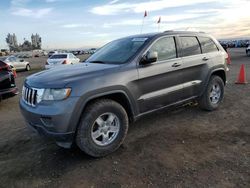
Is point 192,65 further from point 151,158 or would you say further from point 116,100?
point 151,158

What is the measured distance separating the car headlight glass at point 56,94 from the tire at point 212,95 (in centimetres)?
329

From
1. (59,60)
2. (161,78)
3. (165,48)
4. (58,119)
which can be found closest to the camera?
(58,119)

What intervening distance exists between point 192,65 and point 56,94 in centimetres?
292

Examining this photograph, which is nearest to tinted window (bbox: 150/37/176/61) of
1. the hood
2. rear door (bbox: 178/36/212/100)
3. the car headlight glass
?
rear door (bbox: 178/36/212/100)

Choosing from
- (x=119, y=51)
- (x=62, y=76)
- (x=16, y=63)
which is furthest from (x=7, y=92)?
(x=16, y=63)

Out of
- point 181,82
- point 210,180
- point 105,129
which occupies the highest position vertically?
point 181,82

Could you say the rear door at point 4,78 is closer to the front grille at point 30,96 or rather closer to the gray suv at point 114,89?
the gray suv at point 114,89

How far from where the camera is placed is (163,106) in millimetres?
4988

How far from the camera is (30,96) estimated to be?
13.9 feet

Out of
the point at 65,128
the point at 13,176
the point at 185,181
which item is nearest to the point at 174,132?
the point at 185,181

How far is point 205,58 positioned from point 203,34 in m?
0.63

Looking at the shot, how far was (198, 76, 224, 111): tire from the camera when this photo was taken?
608 cm

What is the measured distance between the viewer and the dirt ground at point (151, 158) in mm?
3527

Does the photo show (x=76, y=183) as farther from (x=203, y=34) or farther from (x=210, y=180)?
(x=203, y=34)
